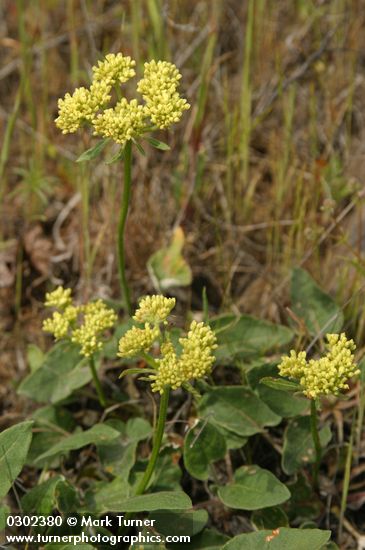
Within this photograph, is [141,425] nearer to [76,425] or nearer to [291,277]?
[76,425]

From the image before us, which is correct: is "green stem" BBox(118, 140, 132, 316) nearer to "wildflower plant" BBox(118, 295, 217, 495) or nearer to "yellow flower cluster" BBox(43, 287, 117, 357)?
"yellow flower cluster" BBox(43, 287, 117, 357)

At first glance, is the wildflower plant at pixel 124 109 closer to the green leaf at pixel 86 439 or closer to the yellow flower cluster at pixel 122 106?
the yellow flower cluster at pixel 122 106

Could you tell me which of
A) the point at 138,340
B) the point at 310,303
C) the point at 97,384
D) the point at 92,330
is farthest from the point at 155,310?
the point at 310,303

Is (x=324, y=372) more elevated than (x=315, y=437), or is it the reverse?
Answer: (x=324, y=372)

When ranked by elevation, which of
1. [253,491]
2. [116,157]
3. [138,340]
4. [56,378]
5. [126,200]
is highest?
[116,157]

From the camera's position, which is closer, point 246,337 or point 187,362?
point 187,362

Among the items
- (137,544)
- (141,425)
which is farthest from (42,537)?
(141,425)

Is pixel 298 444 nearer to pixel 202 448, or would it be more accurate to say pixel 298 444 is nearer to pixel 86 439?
pixel 202 448
